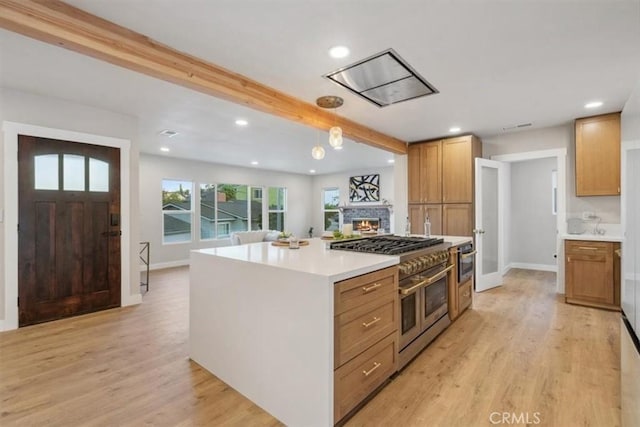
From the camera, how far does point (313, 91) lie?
121 inches

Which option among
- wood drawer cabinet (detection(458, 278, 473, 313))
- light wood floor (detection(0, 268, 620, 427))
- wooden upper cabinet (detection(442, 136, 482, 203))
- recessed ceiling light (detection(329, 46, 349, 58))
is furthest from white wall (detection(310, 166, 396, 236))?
recessed ceiling light (detection(329, 46, 349, 58))

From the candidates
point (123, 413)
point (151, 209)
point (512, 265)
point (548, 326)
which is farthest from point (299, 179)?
point (123, 413)

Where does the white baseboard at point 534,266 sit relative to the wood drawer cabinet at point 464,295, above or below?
below

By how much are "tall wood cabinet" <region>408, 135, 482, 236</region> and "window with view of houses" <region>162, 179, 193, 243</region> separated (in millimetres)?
5215

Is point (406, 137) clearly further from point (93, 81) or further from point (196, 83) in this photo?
point (93, 81)

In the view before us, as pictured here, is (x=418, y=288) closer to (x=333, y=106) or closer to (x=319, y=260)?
(x=319, y=260)

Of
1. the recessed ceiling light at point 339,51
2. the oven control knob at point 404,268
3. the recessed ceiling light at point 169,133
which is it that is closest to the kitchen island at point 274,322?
the oven control knob at point 404,268

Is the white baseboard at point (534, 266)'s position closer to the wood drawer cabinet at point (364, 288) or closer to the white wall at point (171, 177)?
the wood drawer cabinet at point (364, 288)

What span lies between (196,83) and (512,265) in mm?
6842

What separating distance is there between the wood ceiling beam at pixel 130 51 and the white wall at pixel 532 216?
536 centimetres

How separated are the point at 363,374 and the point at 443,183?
3873mm

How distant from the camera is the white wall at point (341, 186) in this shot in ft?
28.9

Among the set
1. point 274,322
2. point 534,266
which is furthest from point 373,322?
point 534,266

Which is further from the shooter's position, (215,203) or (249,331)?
(215,203)
